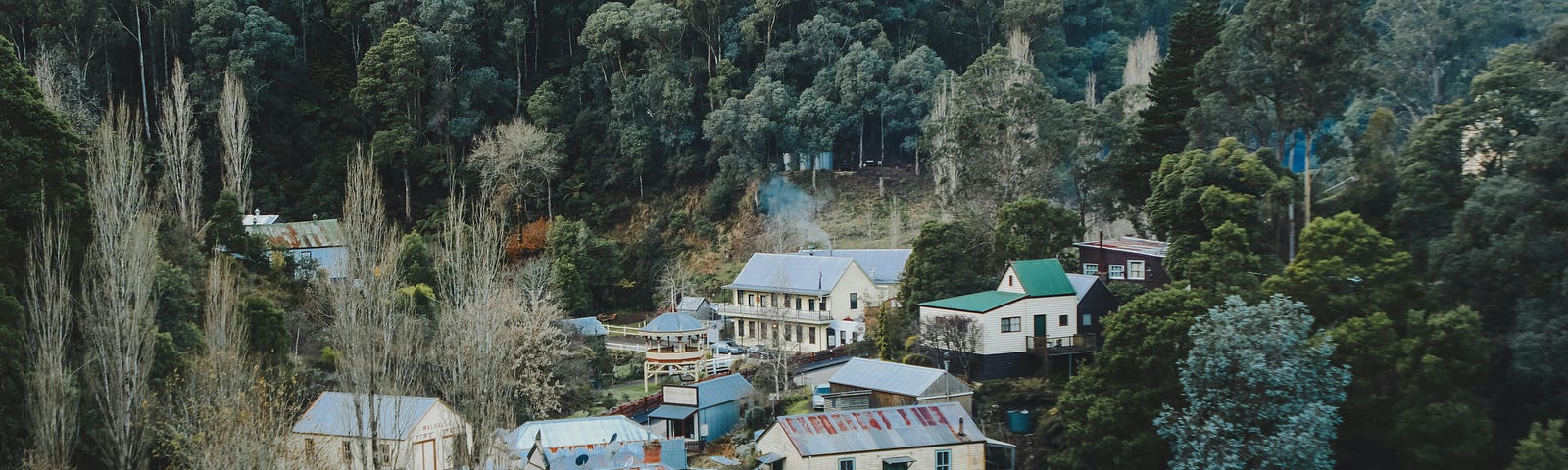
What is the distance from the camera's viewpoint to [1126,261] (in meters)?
33.2

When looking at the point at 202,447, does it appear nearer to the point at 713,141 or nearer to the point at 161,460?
the point at 161,460

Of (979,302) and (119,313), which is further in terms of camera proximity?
(979,302)

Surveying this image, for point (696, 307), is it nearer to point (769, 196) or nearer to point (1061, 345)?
point (769, 196)

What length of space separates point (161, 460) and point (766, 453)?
11128 millimetres

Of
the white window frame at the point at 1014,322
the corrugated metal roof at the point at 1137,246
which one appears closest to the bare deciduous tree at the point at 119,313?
the white window frame at the point at 1014,322

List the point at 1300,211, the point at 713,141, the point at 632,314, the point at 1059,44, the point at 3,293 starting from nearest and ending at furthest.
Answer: the point at 3,293 → the point at 1300,211 → the point at 632,314 → the point at 713,141 → the point at 1059,44

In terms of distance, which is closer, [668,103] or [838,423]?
[838,423]

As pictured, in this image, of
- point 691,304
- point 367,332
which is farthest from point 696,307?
point 367,332

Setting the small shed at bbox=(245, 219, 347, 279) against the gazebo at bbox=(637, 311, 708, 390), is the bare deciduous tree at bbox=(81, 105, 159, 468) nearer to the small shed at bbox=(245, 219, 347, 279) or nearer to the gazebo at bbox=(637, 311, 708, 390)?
the gazebo at bbox=(637, 311, 708, 390)

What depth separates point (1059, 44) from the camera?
52.7 m

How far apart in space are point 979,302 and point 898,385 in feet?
11.5

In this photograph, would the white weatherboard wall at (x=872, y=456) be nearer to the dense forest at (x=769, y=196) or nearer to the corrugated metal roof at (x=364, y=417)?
the dense forest at (x=769, y=196)

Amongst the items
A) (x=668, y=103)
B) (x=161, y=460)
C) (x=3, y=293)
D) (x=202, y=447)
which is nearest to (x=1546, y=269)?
(x=202, y=447)

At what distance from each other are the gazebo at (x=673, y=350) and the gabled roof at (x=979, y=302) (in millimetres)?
6259
